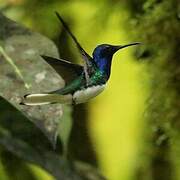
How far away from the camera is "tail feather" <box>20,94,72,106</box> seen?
37 cm

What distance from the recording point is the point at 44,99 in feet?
1.21

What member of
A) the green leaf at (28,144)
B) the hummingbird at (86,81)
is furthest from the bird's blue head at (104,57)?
the green leaf at (28,144)

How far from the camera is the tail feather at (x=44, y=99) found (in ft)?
1.20

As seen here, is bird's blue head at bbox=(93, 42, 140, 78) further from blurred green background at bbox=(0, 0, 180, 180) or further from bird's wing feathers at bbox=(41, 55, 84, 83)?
blurred green background at bbox=(0, 0, 180, 180)

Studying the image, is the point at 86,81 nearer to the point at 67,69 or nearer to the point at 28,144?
the point at 67,69

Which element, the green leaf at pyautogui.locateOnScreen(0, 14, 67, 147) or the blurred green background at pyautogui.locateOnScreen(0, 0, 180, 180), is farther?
the blurred green background at pyautogui.locateOnScreen(0, 0, 180, 180)

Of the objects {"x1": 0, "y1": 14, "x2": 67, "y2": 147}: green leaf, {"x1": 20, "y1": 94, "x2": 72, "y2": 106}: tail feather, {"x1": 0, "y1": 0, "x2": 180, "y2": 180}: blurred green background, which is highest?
{"x1": 20, "y1": 94, "x2": 72, "y2": 106}: tail feather

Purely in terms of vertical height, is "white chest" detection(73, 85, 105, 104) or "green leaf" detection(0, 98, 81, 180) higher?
"white chest" detection(73, 85, 105, 104)

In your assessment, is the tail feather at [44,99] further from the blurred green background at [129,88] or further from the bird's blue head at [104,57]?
the blurred green background at [129,88]

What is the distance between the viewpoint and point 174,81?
701mm

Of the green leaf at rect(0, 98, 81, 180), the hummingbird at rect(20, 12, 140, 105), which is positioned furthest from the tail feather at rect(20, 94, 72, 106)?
the green leaf at rect(0, 98, 81, 180)

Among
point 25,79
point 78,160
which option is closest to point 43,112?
point 25,79

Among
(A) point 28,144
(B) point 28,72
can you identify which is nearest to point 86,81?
(B) point 28,72

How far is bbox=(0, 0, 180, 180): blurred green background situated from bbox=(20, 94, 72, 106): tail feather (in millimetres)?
296
